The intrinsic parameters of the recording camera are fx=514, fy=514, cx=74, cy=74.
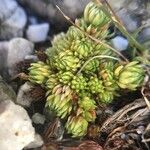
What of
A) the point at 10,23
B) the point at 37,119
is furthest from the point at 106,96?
the point at 10,23

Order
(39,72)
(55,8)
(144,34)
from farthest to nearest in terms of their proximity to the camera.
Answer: (55,8)
(144,34)
(39,72)

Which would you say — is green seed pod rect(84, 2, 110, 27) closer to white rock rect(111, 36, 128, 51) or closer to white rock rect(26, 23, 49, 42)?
white rock rect(111, 36, 128, 51)

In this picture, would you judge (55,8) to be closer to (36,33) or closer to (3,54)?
(36,33)

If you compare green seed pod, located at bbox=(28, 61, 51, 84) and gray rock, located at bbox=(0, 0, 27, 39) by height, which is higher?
gray rock, located at bbox=(0, 0, 27, 39)

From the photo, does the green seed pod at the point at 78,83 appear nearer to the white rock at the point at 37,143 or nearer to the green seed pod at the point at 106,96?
the green seed pod at the point at 106,96

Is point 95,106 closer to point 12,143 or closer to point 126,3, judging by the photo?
point 12,143

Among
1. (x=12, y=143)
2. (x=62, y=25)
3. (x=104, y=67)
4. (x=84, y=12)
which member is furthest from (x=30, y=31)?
(x=12, y=143)

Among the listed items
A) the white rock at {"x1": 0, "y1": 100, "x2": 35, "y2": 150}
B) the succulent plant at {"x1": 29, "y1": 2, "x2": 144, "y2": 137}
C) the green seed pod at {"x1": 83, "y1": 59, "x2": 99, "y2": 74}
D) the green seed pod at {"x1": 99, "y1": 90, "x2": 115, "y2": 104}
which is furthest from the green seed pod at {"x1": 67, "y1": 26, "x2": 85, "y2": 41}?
the white rock at {"x1": 0, "y1": 100, "x2": 35, "y2": 150}

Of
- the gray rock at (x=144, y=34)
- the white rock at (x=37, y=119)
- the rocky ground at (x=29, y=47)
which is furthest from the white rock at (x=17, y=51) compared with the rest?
the gray rock at (x=144, y=34)

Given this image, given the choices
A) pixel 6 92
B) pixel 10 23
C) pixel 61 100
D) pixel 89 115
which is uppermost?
pixel 10 23
